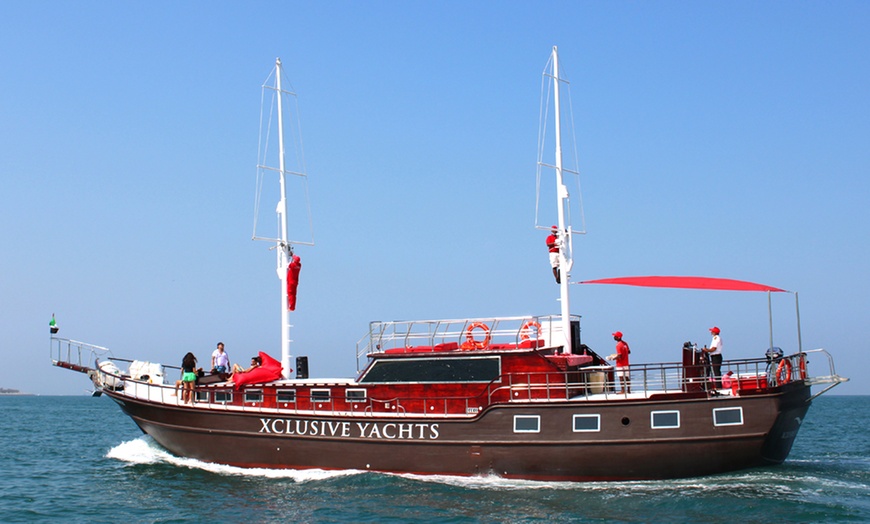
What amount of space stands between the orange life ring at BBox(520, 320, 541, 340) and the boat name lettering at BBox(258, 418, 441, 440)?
11.3 ft

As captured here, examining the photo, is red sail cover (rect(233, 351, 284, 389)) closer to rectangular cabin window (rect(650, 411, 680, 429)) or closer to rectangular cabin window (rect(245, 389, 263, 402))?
rectangular cabin window (rect(245, 389, 263, 402))

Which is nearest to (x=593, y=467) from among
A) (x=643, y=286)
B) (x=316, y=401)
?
(x=643, y=286)

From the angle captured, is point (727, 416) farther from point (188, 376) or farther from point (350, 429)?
point (188, 376)

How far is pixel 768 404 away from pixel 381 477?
9.58 m

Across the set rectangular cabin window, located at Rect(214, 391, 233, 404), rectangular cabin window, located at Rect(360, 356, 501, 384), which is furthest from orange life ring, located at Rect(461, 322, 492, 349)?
rectangular cabin window, located at Rect(214, 391, 233, 404)

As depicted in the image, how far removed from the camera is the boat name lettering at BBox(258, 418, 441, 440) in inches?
826

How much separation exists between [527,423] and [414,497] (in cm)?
337

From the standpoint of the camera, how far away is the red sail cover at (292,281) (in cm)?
2505

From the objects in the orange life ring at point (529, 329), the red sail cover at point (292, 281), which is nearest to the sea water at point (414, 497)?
the orange life ring at point (529, 329)

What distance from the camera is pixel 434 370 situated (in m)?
22.1

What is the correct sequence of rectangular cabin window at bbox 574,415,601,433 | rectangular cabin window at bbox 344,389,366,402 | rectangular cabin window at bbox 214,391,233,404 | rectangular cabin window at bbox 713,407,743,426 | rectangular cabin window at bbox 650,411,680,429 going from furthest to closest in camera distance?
rectangular cabin window at bbox 214,391,233,404 < rectangular cabin window at bbox 344,389,366,402 < rectangular cabin window at bbox 574,415,601,433 < rectangular cabin window at bbox 650,411,680,429 < rectangular cabin window at bbox 713,407,743,426

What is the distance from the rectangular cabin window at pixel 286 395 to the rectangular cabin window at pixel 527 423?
6.55 metres

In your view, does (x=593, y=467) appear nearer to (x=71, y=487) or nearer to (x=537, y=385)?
(x=537, y=385)

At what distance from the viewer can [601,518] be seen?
54.7ft
